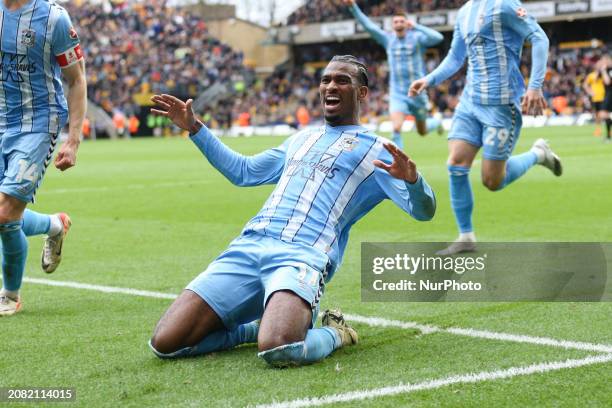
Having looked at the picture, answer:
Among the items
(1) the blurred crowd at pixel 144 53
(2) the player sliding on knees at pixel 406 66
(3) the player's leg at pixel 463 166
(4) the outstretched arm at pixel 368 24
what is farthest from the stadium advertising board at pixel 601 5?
(3) the player's leg at pixel 463 166

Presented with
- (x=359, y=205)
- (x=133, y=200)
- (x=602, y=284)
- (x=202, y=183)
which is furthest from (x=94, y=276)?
(x=202, y=183)

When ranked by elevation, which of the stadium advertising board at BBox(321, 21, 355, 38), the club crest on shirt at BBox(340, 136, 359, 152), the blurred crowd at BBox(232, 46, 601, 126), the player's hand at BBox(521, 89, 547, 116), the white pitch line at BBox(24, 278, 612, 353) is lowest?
the blurred crowd at BBox(232, 46, 601, 126)

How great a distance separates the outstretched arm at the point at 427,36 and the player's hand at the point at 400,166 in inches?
537

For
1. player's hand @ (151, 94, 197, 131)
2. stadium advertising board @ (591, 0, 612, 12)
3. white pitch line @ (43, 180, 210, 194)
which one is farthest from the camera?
stadium advertising board @ (591, 0, 612, 12)

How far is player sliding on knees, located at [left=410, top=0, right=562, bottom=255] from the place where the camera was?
26.9ft

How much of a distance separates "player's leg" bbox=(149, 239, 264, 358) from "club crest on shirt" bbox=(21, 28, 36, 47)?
1.90 metres

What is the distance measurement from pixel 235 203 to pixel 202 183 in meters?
3.61

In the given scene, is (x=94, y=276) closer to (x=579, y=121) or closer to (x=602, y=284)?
(x=602, y=284)

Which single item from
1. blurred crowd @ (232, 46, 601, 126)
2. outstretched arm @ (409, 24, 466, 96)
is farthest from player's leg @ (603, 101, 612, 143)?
blurred crowd @ (232, 46, 601, 126)

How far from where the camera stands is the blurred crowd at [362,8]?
54.5 metres

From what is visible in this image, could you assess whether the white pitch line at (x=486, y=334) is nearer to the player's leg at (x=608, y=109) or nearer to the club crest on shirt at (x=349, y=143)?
the club crest on shirt at (x=349, y=143)

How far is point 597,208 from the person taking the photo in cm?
1083

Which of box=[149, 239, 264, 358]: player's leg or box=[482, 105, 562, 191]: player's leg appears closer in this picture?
box=[149, 239, 264, 358]: player's leg

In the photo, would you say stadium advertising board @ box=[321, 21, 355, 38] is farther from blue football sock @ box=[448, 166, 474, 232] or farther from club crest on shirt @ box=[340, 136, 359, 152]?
club crest on shirt @ box=[340, 136, 359, 152]
